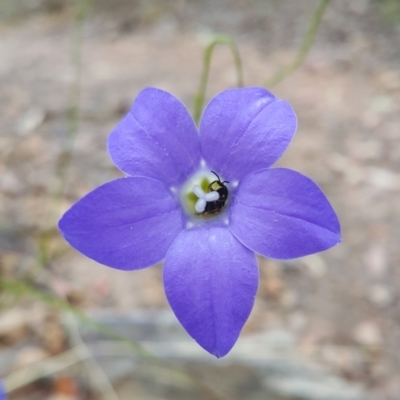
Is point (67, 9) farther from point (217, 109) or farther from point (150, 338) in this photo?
point (217, 109)

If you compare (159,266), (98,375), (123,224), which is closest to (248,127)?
(123,224)

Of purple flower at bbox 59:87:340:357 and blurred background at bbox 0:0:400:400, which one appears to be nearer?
purple flower at bbox 59:87:340:357

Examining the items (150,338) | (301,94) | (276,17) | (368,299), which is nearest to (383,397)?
(368,299)

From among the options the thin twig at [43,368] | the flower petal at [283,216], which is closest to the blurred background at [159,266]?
the thin twig at [43,368]

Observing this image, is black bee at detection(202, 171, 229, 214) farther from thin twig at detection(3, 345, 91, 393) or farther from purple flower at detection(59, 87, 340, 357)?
thin twig at detection(3, 345, 91, 393)

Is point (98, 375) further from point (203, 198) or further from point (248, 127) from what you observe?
point (248, 127)

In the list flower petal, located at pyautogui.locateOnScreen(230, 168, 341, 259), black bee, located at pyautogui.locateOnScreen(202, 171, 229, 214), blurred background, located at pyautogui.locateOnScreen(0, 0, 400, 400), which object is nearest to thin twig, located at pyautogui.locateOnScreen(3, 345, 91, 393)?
blurred background, located at pyautogui.locateOnScreen(0, 0, 400, 400)
